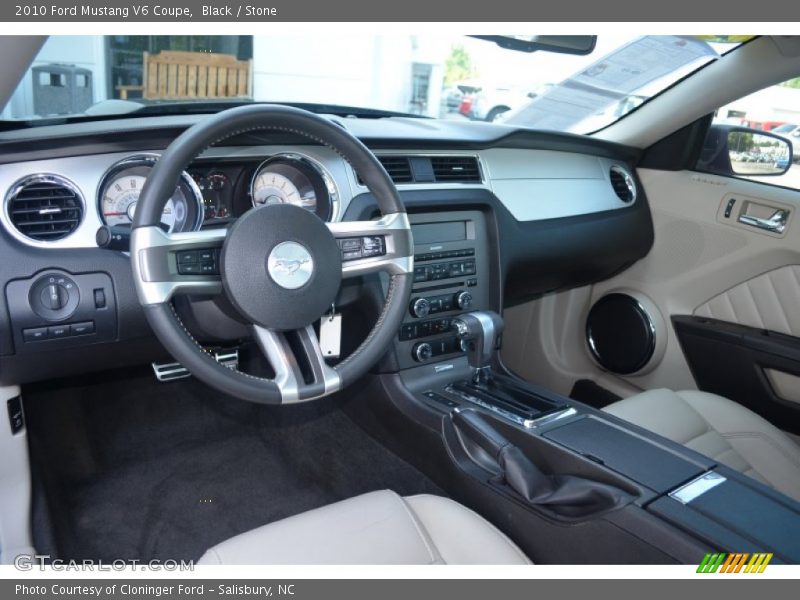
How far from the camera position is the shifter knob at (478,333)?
1951mm

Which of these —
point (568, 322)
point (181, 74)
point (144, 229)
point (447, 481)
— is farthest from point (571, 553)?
point (181, 74)

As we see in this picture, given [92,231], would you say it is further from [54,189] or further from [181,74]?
[181,74]

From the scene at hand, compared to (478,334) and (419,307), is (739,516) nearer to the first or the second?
(478,334)

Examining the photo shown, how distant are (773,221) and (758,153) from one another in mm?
308

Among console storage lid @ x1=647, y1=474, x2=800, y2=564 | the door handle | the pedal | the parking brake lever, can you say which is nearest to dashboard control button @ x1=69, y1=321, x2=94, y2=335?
the pedal

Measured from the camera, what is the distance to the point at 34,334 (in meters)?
1.55

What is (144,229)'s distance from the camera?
4.04 feet

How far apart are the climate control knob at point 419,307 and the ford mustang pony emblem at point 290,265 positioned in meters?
0.67

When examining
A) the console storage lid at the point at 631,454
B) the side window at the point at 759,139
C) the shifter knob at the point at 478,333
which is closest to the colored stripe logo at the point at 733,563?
the console storage lid at the point at 631,454

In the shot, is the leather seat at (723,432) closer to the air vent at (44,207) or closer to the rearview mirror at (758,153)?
the rearview mirror at (758,153)

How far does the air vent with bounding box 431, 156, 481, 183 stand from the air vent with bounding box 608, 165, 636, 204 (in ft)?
2.58

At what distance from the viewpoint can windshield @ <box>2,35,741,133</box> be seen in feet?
6.46

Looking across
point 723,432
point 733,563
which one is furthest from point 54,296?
point 723,432

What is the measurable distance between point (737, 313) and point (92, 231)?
7.28ft
